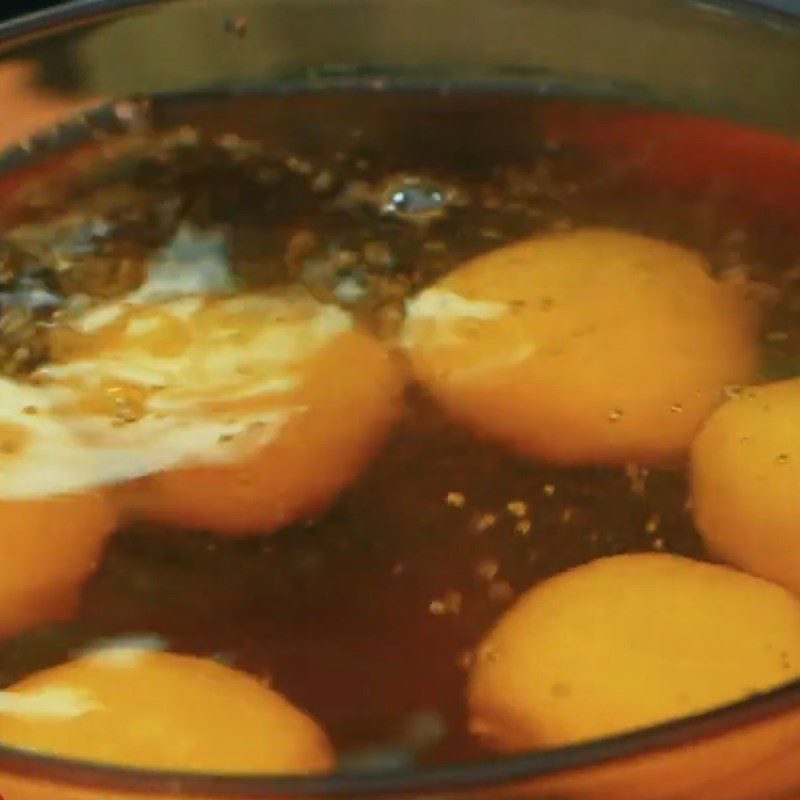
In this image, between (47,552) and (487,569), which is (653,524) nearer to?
(487,569)

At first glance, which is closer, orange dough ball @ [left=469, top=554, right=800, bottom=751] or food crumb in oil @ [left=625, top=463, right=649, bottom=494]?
orange dough ball @ [left=469, top=554, right=800, bottom=751]

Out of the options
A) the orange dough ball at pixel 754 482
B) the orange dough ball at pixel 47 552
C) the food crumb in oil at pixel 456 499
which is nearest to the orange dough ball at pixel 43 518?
the orange dough ball at pixel 47 552

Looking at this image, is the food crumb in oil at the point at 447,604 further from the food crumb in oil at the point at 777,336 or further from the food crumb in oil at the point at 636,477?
the food crumb in oil at the point at 777,336

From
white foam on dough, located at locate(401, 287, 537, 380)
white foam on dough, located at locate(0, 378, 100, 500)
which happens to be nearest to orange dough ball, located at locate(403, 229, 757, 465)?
white foam on dough, located at locate(401, 287, 537, 380)

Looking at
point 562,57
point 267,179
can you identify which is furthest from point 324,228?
point 562,57

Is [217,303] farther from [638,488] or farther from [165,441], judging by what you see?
[638,488]

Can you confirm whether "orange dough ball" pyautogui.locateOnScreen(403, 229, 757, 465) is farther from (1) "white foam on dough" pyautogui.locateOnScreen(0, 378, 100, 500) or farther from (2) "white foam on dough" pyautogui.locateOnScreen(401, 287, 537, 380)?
(1) "white foam on dough" pyautogui.locateOnScreen(0, 378, 100, 500)
